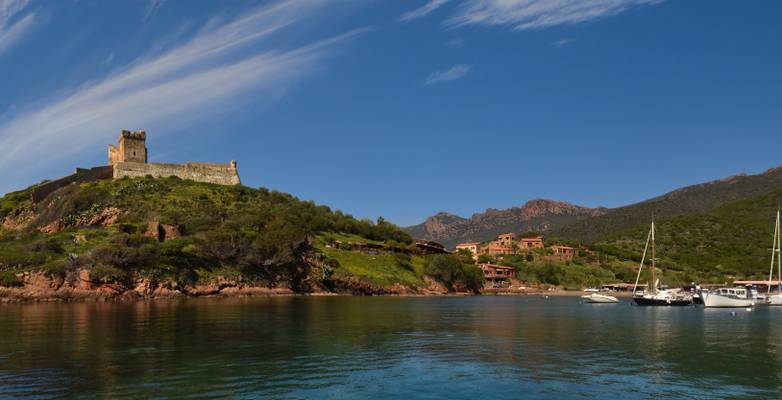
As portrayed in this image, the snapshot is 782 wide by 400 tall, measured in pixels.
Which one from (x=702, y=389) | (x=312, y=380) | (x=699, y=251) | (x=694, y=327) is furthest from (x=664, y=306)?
(x=699, y=251)

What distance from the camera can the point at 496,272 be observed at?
149 meters

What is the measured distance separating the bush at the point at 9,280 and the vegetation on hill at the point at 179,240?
0.12 m

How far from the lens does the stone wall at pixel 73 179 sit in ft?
381

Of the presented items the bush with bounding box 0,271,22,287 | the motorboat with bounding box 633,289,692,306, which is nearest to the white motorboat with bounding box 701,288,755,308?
the motorboat with bounding box 633,289,692,306

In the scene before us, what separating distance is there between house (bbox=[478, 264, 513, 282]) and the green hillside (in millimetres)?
38784

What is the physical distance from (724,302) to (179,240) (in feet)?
248

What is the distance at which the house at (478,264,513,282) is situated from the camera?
481 ft

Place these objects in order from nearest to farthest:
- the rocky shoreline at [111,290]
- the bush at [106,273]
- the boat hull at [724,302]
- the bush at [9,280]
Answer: the bush at [9,280] → the rocky shoreline at [111,290] → the bush at [106,273] → the boat hull at [724,302]

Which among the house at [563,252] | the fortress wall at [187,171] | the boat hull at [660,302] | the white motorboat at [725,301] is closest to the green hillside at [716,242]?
the house at [563,252]

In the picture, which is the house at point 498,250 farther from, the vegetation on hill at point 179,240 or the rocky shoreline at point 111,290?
the rocky shoreline at point 111,290

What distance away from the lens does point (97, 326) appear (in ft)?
134

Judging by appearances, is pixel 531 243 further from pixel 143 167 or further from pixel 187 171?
pixel 143 167

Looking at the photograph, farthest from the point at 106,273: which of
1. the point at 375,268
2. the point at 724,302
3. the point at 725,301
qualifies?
the point at 725,301

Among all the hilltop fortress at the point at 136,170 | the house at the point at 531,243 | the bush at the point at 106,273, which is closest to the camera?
the bush at the point at 106,273
